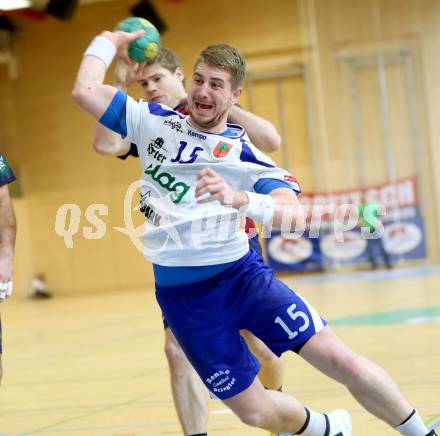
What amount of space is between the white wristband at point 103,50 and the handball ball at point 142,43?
0.27 metres

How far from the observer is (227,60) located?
400 cm

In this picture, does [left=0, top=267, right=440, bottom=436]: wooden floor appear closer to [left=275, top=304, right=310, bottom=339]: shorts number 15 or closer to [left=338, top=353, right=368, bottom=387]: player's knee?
[left=338, top=353, right=368, bottom=387]: player's knee

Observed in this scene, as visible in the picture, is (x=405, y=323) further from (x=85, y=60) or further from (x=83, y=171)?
(x=83, y=171)

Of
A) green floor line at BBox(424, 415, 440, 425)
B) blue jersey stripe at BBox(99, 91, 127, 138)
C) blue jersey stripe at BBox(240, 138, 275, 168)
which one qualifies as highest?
blue jersey stripe at BBox(99, 91, 127, 138)

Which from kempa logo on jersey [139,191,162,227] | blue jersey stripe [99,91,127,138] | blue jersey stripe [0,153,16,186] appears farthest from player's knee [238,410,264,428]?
blue jersey stripe [0,153,16,186]

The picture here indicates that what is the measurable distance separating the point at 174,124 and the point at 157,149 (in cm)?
13

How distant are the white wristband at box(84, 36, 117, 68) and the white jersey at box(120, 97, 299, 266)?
21 centimetres

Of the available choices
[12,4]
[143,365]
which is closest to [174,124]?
[143,365]

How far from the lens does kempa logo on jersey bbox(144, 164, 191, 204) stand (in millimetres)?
4035

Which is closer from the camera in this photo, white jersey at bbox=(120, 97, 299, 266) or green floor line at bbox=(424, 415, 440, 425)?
white jersey at bbox=(120, 97, 299, 266)

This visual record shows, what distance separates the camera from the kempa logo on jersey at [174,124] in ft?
13.4

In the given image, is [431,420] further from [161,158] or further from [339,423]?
[161,158]

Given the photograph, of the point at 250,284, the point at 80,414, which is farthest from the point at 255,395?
the point at 80,414

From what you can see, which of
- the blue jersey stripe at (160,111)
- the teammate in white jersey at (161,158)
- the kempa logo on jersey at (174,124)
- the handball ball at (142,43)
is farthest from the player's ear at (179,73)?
the kempa logo on jersey at (174,124)
